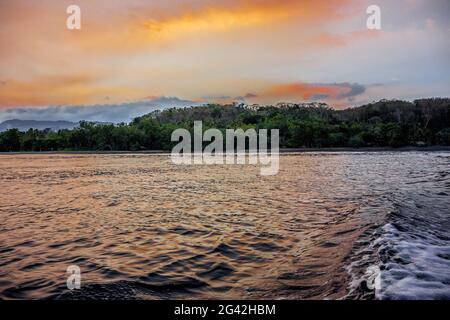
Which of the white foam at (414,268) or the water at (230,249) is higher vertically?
the white foam at (414,268)

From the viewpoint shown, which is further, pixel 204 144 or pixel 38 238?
pixel 204 144

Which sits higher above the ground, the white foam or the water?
the white foam

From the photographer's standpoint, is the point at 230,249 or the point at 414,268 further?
the point at 230,249

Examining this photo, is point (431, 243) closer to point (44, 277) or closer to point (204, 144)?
point (44, 277)

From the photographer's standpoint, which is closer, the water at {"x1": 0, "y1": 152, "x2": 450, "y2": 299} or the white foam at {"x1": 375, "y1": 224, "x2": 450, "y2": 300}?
the white foam at {"x1": 375, "y1": 224, "x2": 450, "y2": 300}

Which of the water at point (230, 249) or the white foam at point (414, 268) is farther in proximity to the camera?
the water at point (230, 249)

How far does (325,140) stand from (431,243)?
109 metres

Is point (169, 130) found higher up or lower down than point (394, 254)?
higher up

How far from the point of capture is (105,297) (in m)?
5.31

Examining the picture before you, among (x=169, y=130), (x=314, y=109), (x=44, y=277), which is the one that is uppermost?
(x=314, y=109)

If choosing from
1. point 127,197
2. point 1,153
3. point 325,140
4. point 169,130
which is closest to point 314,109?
point 325,140

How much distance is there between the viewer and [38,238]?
353 inches

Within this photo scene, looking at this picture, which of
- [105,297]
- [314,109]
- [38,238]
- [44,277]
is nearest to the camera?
[105,297]
